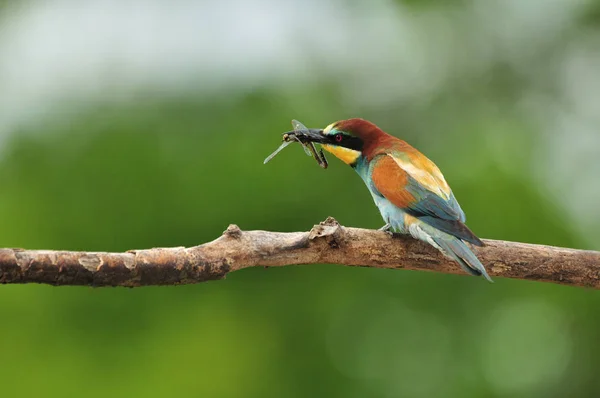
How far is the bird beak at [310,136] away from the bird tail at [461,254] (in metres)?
0.83

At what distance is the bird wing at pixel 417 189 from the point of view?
9.78 ft

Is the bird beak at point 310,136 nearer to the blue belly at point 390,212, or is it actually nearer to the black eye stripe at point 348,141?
the black eye stripe at point 348,141

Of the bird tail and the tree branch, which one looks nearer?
the tree branch

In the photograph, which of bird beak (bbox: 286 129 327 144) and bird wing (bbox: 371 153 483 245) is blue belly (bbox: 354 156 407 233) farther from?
bird beak (bbox: 286 129 327 144)

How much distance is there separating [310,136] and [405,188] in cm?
54

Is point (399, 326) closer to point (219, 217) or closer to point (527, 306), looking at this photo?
point (527, 306)

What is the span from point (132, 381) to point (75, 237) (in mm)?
1184

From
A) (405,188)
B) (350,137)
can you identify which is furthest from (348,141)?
(405,188)

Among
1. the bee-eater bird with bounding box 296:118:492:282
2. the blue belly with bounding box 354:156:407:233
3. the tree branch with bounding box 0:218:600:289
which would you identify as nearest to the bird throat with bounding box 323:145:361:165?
the bee-eater bird with bounding box 296:118:492:282

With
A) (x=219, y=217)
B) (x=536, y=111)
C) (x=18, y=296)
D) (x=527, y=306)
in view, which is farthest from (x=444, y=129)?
(x=18, y=296)

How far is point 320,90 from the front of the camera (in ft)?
22.7

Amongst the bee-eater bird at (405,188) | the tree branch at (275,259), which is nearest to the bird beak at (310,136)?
the bee-eater bird at (405,188)

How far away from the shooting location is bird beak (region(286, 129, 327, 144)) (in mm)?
3477

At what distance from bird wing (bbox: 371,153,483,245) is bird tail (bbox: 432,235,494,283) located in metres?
0.04
